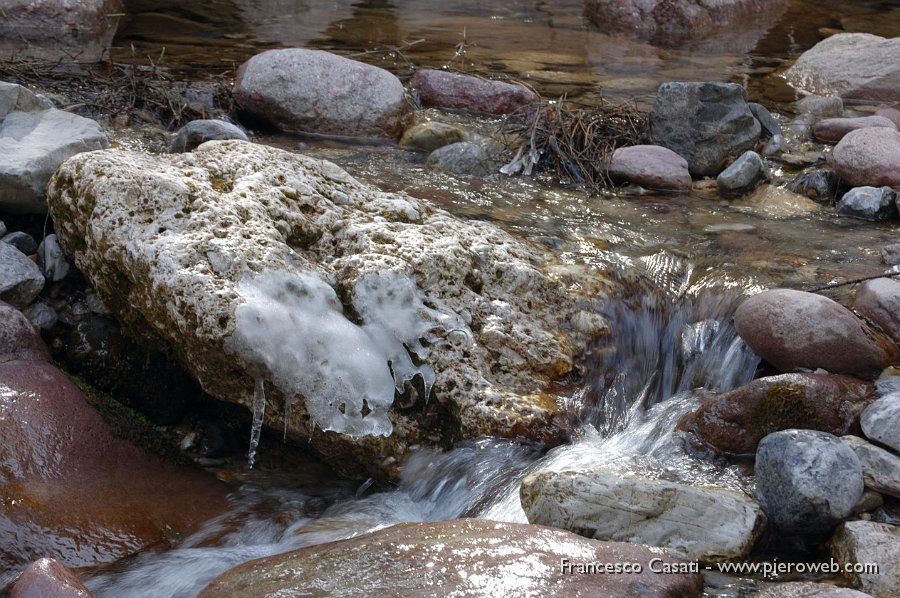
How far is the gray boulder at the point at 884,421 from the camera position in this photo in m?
2.94

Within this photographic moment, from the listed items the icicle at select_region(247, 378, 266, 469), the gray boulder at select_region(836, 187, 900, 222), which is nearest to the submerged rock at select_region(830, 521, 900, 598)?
the icicle at select_region(247, 378, 266, 469)

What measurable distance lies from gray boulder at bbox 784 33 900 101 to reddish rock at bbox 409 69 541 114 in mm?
3261

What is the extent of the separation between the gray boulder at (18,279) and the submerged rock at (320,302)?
21 cm

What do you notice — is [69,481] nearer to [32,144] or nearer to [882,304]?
[32,144]

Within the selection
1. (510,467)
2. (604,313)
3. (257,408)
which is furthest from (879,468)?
(257,408)

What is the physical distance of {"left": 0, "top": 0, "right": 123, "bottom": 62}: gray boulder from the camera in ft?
29.5

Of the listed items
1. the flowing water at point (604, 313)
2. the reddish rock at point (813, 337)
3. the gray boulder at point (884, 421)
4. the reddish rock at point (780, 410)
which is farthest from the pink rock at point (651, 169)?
the gray boulder at point (884, 421)

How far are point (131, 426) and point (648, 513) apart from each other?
80.1 inches

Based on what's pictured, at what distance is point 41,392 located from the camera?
10.5ft

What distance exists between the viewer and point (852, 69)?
852cm

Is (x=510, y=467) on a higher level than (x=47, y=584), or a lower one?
lower

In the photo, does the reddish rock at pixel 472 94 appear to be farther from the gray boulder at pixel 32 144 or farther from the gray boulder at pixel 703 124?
the gray boulder at pixel 32 144

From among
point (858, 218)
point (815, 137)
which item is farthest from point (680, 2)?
point (858, 218)

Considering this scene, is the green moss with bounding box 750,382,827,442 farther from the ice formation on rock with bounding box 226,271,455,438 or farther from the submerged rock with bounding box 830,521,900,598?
the ice formation on rock with bounding box 226,271,455,438
